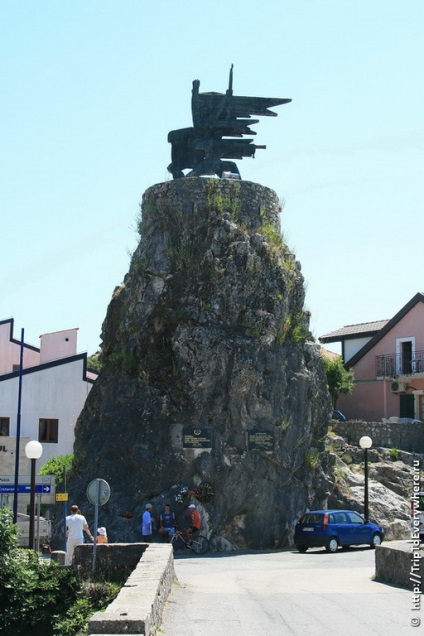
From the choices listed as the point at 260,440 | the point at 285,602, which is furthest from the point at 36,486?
the point at 285,602

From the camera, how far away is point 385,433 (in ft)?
135

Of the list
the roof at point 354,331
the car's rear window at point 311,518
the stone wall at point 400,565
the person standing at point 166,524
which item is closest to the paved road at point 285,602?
the stone wall at point 400,565

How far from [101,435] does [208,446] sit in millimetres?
3613

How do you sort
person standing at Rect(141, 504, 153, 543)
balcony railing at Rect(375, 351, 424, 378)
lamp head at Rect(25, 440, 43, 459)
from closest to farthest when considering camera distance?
1. lamp head at Rect(25, 440, 43, 459)
2. person standing at Rect(141, 504, 153, 543)
3. balcony railing at Rect(375, 351, 424, 378)

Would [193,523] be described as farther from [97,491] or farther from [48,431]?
[48,431]

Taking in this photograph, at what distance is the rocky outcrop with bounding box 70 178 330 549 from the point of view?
2967cm

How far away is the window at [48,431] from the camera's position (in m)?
44.4

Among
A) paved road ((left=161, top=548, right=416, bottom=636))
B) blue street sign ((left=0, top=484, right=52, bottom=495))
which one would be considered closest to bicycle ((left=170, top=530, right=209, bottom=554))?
paved road ((left=161, top=548, right=416, bottom=636))

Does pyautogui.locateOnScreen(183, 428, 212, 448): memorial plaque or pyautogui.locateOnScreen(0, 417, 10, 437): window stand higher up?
pyautogui.locateOnScreen(0, 417, 10, 437): window

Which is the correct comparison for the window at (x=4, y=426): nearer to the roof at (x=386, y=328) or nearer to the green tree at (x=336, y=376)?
the green tree at (x=336, y=376)

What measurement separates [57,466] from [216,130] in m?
15.3

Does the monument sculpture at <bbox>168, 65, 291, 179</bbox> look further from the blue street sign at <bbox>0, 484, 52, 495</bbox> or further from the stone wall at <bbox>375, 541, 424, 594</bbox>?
the stone wall at <bbox>375, 541, 424, 594</bbox>

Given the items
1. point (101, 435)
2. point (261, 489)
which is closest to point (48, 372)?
point (101, 435)

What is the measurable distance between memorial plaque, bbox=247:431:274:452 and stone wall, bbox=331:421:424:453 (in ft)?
36.2
